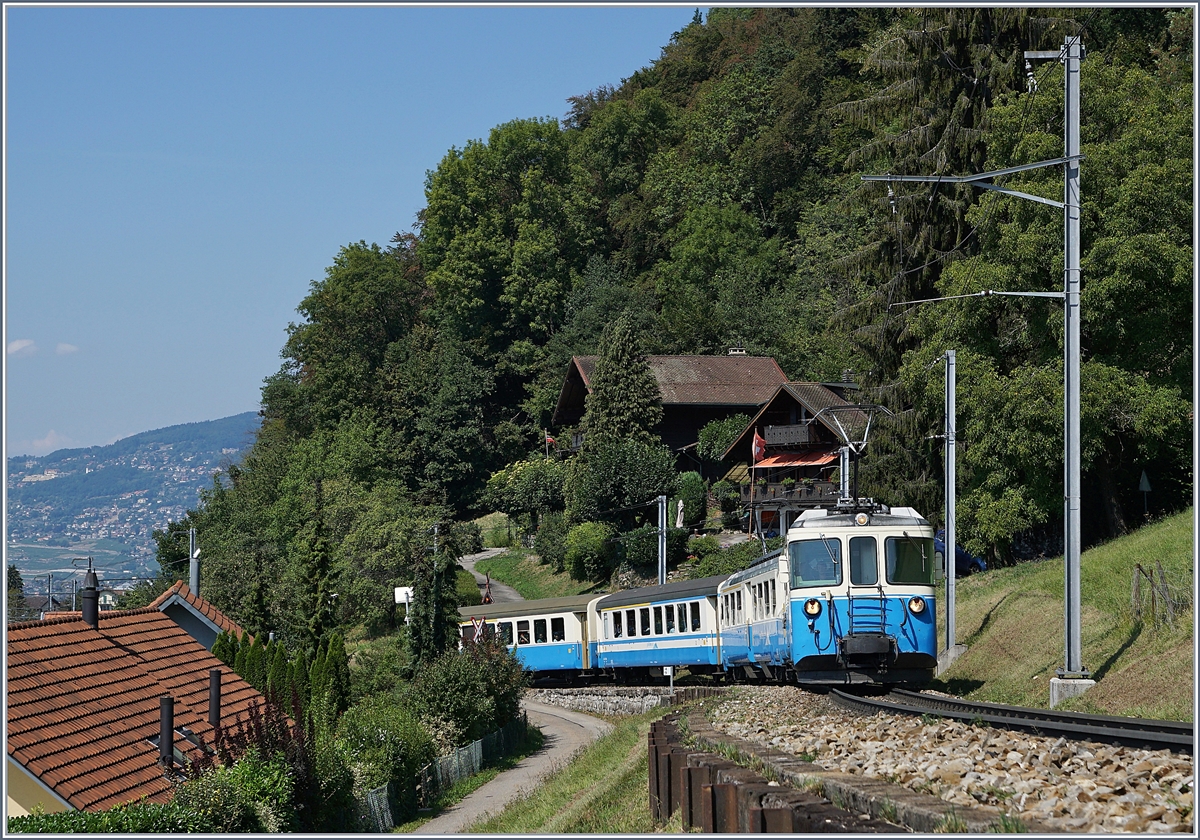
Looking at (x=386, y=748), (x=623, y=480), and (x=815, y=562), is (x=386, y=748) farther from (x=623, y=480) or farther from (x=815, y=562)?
(x=623, y=480)

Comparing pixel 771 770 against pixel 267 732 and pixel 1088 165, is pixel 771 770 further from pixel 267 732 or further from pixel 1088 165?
pixel 1088 165

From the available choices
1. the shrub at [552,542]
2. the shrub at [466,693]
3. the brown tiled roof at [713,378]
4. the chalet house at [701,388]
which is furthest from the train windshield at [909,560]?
the chalet house at [701,388]

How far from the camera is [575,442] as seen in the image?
219 ft

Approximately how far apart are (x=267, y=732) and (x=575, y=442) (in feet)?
167

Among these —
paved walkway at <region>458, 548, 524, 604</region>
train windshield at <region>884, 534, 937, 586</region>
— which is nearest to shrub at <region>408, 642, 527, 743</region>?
train windshield at <region>884, 534, 937, 586</region>

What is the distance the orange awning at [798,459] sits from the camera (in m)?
53.9

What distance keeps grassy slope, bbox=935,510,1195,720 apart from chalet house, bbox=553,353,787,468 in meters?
33.3

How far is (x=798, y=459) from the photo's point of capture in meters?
55.4

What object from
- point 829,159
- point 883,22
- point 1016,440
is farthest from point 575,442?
point 1016,440

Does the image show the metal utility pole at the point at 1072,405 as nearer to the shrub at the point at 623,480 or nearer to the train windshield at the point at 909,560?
the train windshield at the point at 909,560

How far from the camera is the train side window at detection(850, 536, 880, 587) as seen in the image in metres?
19.4

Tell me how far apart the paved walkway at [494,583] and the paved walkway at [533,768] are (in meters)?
19.8

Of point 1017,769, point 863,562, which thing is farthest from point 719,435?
point 1017,769

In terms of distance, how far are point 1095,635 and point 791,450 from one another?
119 feet
